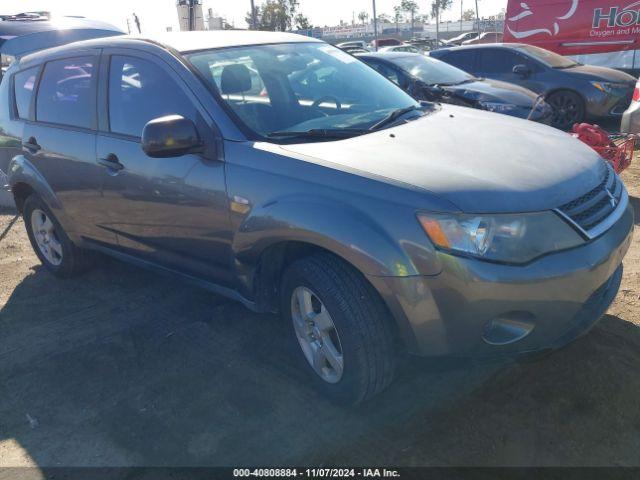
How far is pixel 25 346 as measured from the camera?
3.77 m

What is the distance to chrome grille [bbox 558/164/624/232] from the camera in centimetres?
246

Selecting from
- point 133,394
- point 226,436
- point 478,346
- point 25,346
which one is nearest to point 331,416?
point 226,436

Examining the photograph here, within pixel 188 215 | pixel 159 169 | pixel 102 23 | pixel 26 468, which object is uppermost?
pixel 102 23

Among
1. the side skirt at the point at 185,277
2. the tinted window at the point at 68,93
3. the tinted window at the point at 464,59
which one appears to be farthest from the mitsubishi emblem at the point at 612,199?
the tinted window at the point at 464,59

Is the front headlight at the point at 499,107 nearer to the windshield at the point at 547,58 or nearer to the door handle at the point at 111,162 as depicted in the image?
the windshield at the point at 547,58

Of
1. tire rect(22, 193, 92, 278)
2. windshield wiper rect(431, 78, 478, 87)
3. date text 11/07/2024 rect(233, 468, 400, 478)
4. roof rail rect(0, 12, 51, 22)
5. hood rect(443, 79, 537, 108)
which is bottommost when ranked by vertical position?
date text 11/07/2024 rect(233, 468, 400, 478)

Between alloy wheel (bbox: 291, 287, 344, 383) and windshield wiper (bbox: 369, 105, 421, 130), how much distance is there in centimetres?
101

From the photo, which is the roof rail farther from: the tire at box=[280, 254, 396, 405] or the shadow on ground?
the tire at box=[280, 254, 396, 405]

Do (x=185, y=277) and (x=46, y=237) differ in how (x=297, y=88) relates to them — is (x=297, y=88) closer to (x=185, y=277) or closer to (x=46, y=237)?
(x=185, y=277)

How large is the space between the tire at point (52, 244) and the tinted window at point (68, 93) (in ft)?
2.55

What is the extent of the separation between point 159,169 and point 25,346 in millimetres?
1582

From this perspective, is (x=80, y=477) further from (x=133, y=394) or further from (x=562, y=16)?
(x=562, y=16)

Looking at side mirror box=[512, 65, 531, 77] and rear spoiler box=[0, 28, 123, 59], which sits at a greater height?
rear spoiler box=[0, 28, 123, 59]

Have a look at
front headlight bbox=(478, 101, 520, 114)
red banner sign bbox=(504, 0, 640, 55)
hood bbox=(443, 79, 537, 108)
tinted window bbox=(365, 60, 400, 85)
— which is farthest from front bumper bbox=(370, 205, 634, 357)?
red banner sign bbox=(504, 0, 640, 55)
